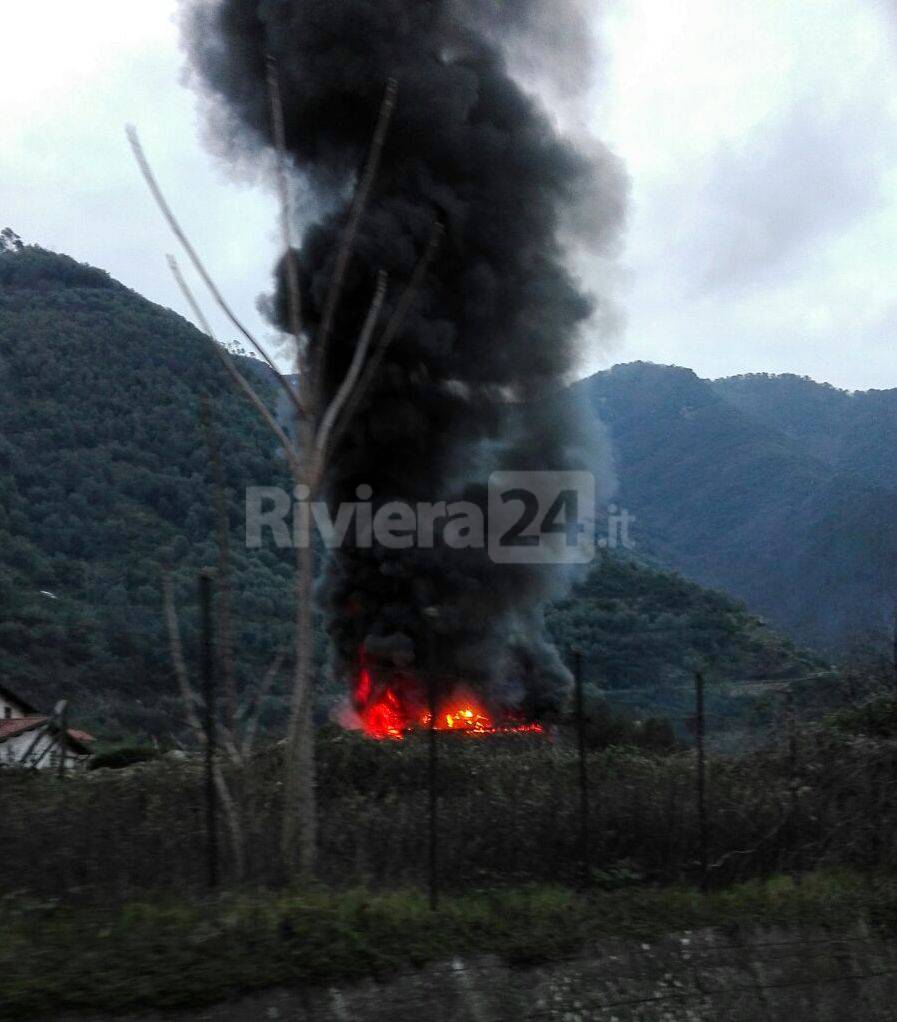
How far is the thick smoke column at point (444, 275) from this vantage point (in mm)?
21516

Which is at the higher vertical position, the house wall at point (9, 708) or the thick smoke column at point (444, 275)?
the thick smoke column at point (444, 275)

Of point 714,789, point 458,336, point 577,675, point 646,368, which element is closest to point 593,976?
point 577,675

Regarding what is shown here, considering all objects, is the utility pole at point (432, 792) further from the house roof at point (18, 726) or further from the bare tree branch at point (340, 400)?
the house roof at point (18, 726)

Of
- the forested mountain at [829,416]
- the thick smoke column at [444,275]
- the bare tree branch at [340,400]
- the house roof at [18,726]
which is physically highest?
the forested mountain at [829,416]

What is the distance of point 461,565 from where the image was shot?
23750 mm

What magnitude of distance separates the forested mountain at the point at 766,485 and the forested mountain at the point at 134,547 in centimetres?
482

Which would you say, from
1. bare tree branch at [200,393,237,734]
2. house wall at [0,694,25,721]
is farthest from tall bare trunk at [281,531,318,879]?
house wall at [0,694,25,721]

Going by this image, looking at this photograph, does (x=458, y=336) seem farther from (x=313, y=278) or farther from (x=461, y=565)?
(x=313, y=278)

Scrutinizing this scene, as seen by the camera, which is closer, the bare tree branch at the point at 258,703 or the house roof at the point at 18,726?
the bare tree branch at the point at 258,703

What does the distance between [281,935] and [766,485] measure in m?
64.4

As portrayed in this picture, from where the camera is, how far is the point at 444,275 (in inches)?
893

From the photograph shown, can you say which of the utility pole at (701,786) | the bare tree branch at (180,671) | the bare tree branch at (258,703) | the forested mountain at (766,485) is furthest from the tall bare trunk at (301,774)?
the forested mountain at (766,485)

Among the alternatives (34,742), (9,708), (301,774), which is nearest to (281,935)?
(301,774)

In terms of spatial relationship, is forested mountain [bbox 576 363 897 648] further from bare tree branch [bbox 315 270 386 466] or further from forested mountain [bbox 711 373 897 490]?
bare tree branch [bbox 315 270 386 466]
